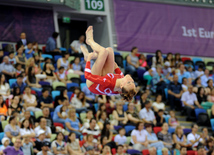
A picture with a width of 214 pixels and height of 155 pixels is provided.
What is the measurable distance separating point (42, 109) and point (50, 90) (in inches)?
33.8

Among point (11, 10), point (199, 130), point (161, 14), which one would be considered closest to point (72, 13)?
point (11, 10)

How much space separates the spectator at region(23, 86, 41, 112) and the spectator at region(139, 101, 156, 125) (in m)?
2.68

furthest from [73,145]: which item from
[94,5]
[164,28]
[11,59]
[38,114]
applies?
[164,28]

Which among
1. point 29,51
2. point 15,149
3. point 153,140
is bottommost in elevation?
point 153,140

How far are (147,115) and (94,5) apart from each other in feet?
15.9

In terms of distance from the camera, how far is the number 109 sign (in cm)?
1359

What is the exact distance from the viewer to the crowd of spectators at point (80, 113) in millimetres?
8672

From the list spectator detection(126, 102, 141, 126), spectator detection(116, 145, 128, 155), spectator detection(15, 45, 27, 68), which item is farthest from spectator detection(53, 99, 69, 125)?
spectator detection(15, 45, 27, 68)

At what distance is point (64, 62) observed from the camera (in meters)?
11.4

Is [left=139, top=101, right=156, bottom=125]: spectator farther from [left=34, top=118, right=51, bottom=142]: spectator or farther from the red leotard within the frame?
the red leotard

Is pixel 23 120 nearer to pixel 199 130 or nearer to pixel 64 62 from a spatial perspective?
pixel 64 62

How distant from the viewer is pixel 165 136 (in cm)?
1015

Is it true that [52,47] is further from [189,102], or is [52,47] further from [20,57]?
[189,102]

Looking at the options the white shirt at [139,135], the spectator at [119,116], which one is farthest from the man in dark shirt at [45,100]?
the white shirt at [139,135]
